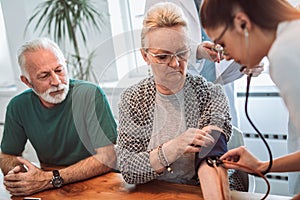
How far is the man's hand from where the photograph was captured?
148 centimetres

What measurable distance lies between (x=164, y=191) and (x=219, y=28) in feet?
2.14

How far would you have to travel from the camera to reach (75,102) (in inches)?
67.7

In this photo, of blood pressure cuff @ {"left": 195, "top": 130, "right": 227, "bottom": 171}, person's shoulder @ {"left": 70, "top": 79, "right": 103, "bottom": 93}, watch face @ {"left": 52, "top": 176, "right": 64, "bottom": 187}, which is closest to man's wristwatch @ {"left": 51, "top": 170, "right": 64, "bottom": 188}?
watch face @ {"left": 52, "top": 176, "right": 64, "bottom": 187}

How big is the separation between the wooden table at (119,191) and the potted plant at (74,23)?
3.91 ft

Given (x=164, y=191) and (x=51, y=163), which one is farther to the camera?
(x=51, y=163)

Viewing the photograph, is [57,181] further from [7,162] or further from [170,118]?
[170,118]

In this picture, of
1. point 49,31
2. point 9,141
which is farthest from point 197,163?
point 49,31

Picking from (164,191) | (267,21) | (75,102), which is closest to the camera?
(267,21)

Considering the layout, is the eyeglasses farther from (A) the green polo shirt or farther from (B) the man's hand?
(B) the man's hand

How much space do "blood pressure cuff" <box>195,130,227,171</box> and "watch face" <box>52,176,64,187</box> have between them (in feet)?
1.84

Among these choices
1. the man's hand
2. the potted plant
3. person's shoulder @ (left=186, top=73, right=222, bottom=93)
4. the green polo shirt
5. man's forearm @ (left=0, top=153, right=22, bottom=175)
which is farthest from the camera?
the potted plant

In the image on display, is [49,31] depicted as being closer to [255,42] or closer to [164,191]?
[164,191]

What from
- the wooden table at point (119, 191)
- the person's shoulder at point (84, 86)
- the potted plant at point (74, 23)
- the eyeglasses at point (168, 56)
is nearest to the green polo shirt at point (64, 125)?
the person's shoulder at point (84, 86)

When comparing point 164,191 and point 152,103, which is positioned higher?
point 152,103
